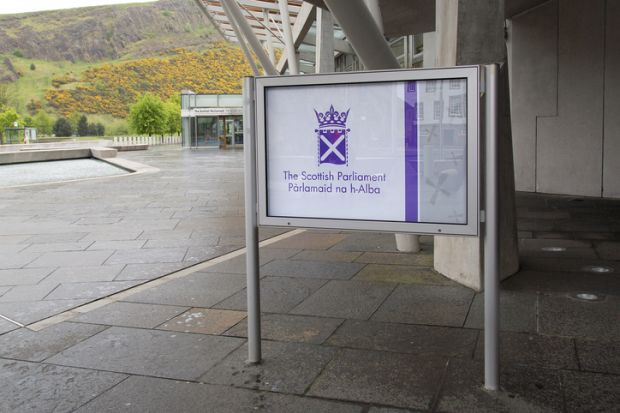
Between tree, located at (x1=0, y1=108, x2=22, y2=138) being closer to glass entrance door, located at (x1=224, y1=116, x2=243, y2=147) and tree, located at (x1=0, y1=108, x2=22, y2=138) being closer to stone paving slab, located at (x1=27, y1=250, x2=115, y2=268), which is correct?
glass entrance door, located at (x1=224, y1=116, x2=243, y2=147)

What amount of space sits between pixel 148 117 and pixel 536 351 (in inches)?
3115

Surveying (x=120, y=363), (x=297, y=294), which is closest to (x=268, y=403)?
(x=120, y=363)

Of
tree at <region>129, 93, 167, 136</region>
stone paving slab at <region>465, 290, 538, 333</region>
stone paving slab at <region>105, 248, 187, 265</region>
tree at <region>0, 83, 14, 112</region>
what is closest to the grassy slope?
tree at <region>0, 83, 14, 112</region>

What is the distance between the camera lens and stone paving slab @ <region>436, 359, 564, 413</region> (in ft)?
10.1

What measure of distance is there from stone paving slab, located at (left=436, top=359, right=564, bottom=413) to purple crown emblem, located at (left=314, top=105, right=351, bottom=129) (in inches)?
60.5

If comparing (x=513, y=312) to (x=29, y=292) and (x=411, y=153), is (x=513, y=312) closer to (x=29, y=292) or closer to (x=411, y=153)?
(x=411, y=153)

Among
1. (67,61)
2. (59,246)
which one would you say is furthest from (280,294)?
(67,61)

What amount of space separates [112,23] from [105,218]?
192 m

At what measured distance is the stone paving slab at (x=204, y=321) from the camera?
4.51 m

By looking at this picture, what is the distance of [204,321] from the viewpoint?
4.70m

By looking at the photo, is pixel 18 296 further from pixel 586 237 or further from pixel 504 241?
pixel 586 237

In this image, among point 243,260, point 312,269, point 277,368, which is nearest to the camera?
point 277,368

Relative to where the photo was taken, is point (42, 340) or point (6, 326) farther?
point (6, 326)

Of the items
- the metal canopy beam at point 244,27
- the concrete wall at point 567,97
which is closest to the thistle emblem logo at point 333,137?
the concrete wall at point 567,97
